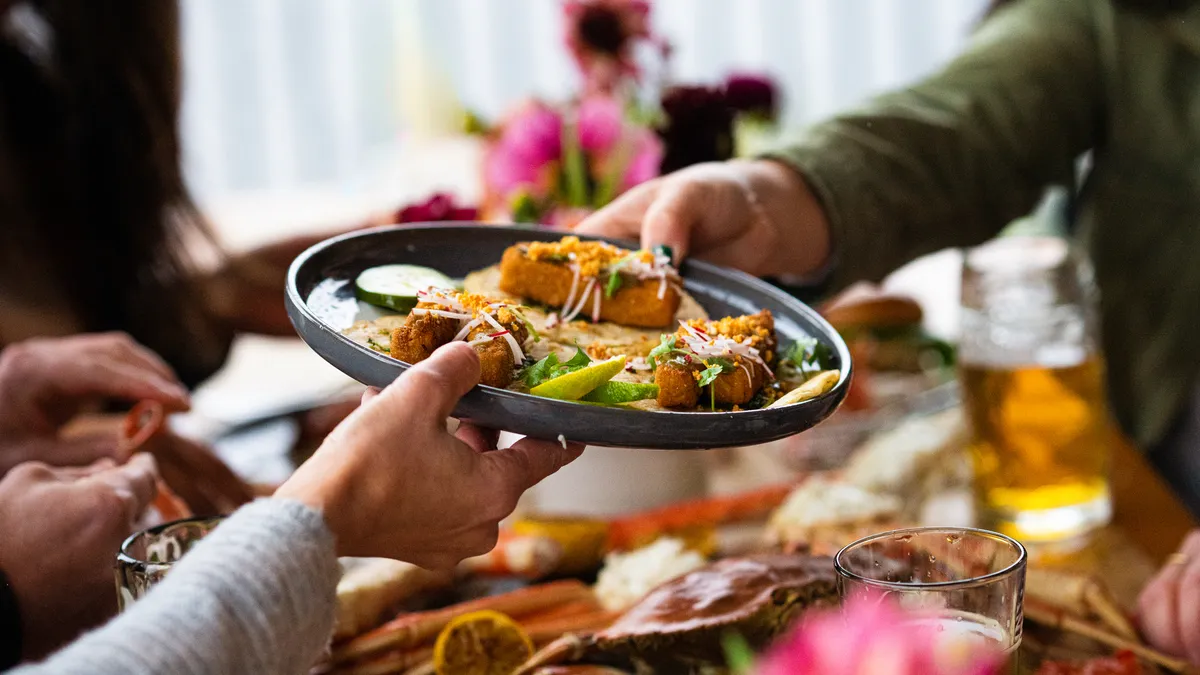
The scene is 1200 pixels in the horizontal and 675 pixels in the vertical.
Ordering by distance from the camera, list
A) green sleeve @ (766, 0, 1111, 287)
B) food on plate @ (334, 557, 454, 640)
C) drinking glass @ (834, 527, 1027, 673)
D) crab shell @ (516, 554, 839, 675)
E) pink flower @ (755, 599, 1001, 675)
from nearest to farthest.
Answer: pink flower @ (755, 599, 1001, 675) → drinking glass @ (834, 527, 1027, 673) → crab shell @ (516, 554, 839, 675) → food on plate @ (334, 557, 454, 640) → green sleeve @ (766, 0, 1111, 287)

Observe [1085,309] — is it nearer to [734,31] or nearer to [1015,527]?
[1015,527]

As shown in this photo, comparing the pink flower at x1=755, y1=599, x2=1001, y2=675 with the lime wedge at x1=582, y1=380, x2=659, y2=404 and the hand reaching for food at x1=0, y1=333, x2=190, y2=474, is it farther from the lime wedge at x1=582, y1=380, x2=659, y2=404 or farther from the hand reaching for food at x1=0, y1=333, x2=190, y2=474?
the hand reaching for food at x1=0, y1=333, x2=190, y2=474

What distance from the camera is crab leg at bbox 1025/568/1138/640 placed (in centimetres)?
97

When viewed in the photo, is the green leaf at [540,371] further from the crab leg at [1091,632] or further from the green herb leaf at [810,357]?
the crab leg at [1091,632]

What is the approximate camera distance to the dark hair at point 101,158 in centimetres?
200

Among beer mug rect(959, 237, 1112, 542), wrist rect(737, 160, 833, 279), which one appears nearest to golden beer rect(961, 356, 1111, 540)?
beer mug rect(959, 237, 1112, 542)

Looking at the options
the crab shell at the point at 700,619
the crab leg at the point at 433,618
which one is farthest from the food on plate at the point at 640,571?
the crab shell at the point at 700,619

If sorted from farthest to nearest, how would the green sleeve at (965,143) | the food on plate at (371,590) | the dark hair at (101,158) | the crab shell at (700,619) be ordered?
1. the dark hair at (101,158)
2. the green sleeve at (965,143)
3. the food on plate at (371,590)
4. the crab shell at (700,619)

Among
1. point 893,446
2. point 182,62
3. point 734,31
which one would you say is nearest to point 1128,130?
point 893,446

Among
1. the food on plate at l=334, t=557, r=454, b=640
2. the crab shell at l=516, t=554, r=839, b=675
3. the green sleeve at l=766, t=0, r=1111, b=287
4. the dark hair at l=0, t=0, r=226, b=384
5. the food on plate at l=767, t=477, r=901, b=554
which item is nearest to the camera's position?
the crab shell at l=516, t=554, r=839, b=675

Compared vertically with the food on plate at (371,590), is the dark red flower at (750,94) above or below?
above

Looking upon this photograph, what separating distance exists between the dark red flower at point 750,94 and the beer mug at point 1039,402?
354 mm

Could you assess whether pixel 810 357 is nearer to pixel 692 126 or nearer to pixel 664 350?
pixel 664 350

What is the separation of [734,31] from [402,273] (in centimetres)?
375
